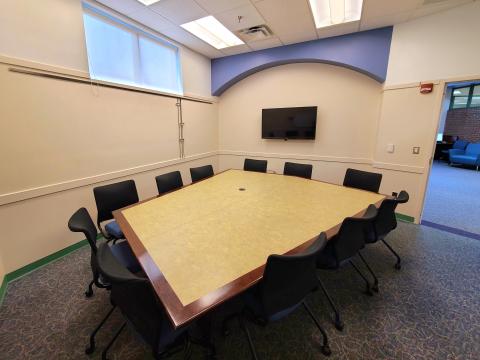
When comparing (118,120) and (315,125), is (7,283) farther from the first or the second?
(315,125)

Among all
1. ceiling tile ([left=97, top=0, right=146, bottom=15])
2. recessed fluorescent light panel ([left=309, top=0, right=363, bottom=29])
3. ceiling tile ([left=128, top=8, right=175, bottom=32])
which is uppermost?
recessed fluorescent light panel ([left=309, top=0, right=363, bottom=29])

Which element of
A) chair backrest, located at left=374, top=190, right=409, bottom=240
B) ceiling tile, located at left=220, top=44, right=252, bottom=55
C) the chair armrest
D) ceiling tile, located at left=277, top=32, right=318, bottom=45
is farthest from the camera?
the chair armrest

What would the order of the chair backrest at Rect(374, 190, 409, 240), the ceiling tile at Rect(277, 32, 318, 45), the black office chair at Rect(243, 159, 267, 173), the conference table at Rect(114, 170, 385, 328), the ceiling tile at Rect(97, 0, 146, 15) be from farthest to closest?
the black office chair at Rect(243, 159, 267, 173)
the ceiling tile at Rect(277, 32, 318, 45)
the ceiling tile at Rect(97, 0, 146, 15)
the chair backrest at Rect(374, 190, 409, 240)
the conference table at Rect(114, 170, 385, 328)

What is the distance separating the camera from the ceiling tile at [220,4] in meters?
2.70

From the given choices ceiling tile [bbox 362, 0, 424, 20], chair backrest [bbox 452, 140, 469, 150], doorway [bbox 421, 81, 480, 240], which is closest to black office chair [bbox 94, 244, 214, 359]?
ceiling tile [bbox 362, 0, 424, 20]

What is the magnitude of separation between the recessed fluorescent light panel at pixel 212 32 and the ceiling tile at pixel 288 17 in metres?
0.75

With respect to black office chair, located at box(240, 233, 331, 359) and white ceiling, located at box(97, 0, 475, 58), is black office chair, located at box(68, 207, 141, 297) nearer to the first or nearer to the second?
black office chair, located at box(240, 233, 331, 359)

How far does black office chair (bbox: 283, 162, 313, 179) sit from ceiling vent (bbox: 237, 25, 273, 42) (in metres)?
2.21

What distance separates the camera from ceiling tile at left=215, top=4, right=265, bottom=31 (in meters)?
2.89

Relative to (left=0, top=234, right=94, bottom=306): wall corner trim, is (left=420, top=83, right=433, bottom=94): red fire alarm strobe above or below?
above

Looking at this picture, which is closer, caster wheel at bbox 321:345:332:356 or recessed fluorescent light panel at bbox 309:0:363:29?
caster wheel at bbox 321:345:332:356

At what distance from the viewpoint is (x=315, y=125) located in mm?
4301

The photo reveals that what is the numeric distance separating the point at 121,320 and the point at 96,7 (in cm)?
353

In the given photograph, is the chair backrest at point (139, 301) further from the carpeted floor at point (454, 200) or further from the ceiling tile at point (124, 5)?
the carpeted floor at point (454, 200)
